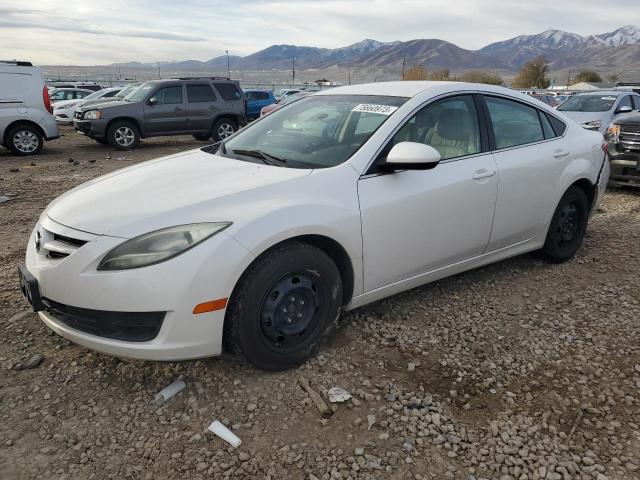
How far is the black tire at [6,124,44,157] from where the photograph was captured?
11.4 m

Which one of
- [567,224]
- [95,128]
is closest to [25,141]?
[95,128]

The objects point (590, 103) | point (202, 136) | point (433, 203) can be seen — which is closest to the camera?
point (433, 203)

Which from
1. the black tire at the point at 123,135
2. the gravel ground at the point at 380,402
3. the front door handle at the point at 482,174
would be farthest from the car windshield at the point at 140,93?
the front door handle at the point at 482,174

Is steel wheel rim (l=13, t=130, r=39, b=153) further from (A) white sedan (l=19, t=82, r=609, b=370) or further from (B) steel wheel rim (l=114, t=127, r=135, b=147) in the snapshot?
(A) white sedan (l=19, t=82, r=609, b=370)

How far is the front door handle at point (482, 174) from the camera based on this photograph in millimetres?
3578

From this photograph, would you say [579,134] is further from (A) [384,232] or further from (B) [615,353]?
(A) [384,232]

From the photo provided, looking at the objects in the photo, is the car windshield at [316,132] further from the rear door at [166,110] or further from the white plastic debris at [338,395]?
the rear door at [166,110]

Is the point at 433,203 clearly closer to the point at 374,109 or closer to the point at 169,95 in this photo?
the point at 374,109

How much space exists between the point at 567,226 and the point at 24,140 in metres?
11.3

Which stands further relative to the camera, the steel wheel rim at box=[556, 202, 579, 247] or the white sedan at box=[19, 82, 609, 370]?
the steel wheel rim at box=[556, 202, 579, 247]

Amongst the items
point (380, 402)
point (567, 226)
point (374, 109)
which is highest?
point (374, 109)

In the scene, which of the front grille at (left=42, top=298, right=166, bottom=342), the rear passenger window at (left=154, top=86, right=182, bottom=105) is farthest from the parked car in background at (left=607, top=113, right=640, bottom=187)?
the rear passenger window at (left=154, top=86, right=182, bottom=105)

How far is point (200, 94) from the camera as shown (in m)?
13.9

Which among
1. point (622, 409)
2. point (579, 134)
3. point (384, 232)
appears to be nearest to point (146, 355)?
point (384, 232)
